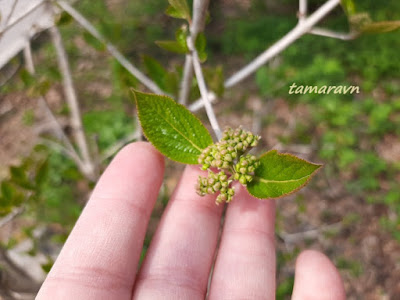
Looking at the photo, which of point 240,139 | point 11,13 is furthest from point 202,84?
point 11,13

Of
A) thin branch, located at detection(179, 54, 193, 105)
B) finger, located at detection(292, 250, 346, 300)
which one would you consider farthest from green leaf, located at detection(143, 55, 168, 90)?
finger, located at detection(292, 250, 346, 300)

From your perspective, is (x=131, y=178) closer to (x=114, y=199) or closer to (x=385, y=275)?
(x=114, y=199)

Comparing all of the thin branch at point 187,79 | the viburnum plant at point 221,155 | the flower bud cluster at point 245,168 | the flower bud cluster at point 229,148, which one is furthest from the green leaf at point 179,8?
the flower bud cluster at point 245,168

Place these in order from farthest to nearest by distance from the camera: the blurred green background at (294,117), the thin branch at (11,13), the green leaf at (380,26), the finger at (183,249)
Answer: the blurred green background at (294,117), the finger at (183,249), the thin branch at (11,13), the green leaf at (380,26)

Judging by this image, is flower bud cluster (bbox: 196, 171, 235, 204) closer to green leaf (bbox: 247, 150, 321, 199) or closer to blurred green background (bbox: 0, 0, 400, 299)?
green leaf (bbox: 247, 150, 321, 199)

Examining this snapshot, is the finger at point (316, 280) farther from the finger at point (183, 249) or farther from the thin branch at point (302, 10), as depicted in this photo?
the thin branch at point (302, 10)
